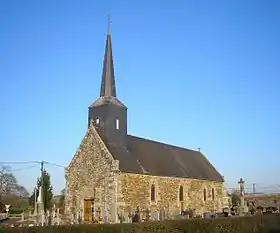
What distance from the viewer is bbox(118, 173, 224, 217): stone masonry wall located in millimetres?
32000

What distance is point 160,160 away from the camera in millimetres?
38469

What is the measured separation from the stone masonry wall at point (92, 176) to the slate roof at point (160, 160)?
943 millimetres

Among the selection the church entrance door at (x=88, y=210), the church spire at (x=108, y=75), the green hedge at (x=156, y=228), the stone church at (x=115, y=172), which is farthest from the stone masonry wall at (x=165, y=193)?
the green hedge at (x=156, y=228)

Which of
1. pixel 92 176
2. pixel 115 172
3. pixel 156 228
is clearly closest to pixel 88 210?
pixel 92 176

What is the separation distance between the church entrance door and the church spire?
374 inches

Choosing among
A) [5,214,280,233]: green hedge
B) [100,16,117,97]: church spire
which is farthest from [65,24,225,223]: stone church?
[5,214,280,233]: green hedge

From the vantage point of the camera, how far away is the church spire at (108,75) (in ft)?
117

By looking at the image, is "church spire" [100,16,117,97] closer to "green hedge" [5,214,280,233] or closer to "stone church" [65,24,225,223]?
"stone church" [65,24,225,223]

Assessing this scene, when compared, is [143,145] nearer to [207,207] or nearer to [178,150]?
[178,150]

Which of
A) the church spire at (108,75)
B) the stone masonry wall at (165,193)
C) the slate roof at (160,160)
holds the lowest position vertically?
the stone masonry wall at (165,193)

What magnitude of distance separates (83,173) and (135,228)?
17.6 meters

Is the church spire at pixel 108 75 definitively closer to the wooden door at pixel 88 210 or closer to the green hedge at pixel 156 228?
the wooden door at pixel 88 210

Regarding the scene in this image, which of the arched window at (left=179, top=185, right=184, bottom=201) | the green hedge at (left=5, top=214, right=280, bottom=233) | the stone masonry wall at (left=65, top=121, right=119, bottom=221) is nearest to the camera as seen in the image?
the green hedge at (left=5, top=214, right=280, bottom=233)

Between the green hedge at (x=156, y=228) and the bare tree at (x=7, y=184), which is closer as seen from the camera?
the green hedge at (x=156, y=228)
